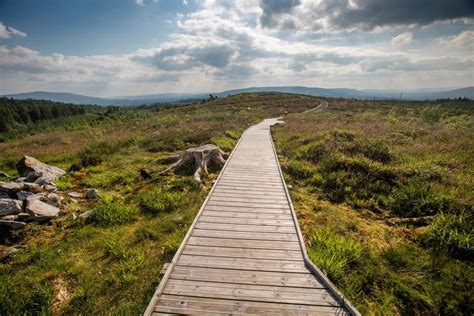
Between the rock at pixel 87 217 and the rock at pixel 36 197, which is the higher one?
the rock at pixel 36 197

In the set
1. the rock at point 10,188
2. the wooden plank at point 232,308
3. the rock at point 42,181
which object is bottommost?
the wooden plank at point 232,308

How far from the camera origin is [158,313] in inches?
132

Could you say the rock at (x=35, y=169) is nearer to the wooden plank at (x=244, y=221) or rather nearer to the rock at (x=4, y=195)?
the rock at (x=4, y=195)

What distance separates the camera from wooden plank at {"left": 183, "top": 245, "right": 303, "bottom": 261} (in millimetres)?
4535

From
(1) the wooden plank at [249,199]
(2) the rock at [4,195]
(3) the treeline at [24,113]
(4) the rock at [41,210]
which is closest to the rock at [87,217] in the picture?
(4) the rock at [41,210]

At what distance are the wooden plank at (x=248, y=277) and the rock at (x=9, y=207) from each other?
18.6 ft

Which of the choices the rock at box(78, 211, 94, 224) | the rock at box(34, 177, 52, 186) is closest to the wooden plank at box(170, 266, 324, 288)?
the rock at box(78, 211, 94, 224)

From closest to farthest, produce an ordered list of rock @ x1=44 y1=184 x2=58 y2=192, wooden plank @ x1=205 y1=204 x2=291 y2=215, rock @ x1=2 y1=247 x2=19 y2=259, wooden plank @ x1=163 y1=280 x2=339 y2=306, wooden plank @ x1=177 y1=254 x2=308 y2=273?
wooden plank @ x1=163 y1=280 x2=339 y2=306 → wooden plank @ x1=177 y1=254 x2=308 y2=273 → rock @ x1=2 y1=247 x2=19 y2=259 → wooden plank @ x1=205 y1=204 x2=291 y2=215 → rock @ x1=44 y1=184 x2=58 y2=192

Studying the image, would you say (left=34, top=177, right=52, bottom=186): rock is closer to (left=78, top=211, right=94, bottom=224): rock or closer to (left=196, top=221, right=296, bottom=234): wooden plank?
(left=78, top=211, right=94, bottom=224): rock

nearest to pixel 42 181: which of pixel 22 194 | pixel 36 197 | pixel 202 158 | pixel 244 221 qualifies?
pixel 22 194

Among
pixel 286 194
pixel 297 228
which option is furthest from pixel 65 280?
pixel 286 194

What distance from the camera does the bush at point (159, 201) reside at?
7246mm

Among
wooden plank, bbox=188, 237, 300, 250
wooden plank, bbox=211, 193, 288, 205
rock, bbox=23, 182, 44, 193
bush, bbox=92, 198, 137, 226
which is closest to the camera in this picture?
wooden plank, bbox=188, 237, 300, 250

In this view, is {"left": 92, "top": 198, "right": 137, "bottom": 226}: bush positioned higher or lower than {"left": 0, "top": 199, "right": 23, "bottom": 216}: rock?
lower
